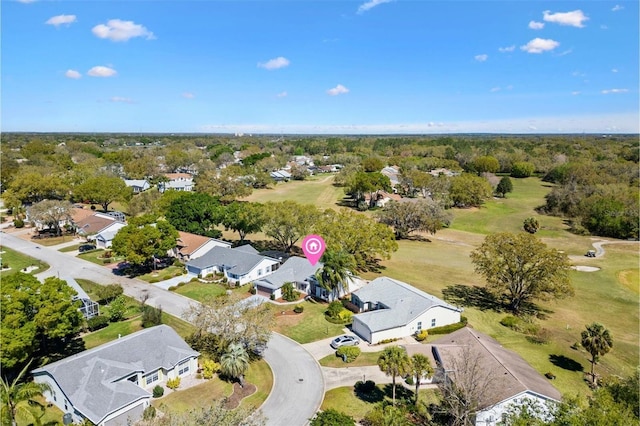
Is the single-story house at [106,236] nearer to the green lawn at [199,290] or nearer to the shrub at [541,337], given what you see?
the green lawn at [199,290]

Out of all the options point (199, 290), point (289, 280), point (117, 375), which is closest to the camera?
point (117, 375)

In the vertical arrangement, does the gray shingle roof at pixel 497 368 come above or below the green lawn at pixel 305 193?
below

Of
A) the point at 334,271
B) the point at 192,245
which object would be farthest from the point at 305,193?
the point at 334,271

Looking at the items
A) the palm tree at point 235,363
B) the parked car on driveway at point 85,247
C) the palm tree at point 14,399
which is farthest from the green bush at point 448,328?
the parked car on driveway at point 85,247

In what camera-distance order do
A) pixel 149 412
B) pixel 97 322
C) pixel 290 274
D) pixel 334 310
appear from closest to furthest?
pixel 149 412 → pixel 97 322 → pixel 334 310 → pixel 290 274

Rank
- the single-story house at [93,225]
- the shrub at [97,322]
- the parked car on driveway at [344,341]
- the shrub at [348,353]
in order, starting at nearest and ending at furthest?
the shrub at [348,353], the parked car on driveway at [344,341], the shrub at [97,322], the single-story house at [93,225]

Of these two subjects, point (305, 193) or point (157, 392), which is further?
point (305, 193)

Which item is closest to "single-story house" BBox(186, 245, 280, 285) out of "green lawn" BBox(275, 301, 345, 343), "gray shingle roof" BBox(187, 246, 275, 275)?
"gray shingle roof" BBox(187, 246, 275, 275)

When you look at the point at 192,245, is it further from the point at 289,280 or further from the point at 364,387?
the point at 364,387
